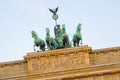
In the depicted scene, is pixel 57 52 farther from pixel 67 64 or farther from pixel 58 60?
pixel 67 64

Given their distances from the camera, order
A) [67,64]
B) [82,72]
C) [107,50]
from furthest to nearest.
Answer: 1. [107,50]
2. [67,64]
3. [82,72]

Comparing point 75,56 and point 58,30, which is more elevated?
point 58,30

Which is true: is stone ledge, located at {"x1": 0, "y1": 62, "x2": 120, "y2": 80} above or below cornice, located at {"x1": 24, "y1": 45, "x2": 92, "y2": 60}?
below

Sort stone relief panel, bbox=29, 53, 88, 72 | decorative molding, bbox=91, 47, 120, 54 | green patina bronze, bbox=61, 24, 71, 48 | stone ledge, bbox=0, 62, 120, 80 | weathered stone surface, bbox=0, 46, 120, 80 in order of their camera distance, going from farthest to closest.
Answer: green patina bronze, bbox=61, 24, 71, 48 → decorative molding, bbox=91, 47, 120, 54 → stone relief panel, bbox=29, 53, 88, 72 → weathered stone surface, bbox=0, 46, 120, 80 → stone ledge, bbox=0, 62, 120, 80

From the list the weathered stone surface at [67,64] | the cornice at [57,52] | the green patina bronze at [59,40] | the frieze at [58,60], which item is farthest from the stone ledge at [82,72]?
the green patina bronze at [59,40]

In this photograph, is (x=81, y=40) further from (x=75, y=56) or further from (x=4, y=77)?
(x=4, y=77)

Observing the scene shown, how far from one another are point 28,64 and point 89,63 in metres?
3.51

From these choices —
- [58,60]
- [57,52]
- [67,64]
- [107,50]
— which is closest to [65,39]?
[57,52]

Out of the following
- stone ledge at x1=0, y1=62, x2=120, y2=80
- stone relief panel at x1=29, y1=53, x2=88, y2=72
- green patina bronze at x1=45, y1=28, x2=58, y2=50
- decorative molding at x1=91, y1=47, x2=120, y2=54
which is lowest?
stone ledge at x1=0, y1=62, x2=120, y2=80

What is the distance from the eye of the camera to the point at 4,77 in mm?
25750

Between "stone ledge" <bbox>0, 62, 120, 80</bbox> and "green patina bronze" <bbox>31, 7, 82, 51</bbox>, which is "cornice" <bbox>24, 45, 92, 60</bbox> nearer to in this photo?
"green patina bronze" <bbox>31, 7, 82, 51</bbox>

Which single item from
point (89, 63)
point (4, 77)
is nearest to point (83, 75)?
point (89, 63)

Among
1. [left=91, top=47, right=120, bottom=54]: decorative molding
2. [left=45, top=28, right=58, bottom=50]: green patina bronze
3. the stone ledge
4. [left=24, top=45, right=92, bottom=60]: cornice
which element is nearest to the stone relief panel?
[left=24, top=45, right=92, bottom=60]: cornice

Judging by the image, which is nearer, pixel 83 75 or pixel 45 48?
pixel 83 75
